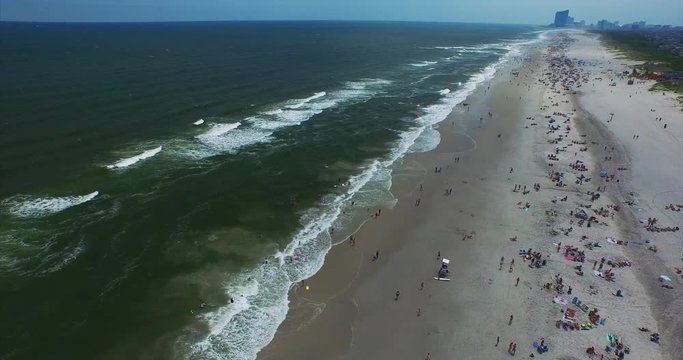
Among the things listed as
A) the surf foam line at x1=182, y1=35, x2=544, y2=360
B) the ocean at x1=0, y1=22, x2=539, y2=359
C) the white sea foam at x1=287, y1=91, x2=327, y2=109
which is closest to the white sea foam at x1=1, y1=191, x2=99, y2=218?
the ocean at x1=0, y1=22, x2=539, y2=359

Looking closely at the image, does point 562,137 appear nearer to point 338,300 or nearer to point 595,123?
point 595,123

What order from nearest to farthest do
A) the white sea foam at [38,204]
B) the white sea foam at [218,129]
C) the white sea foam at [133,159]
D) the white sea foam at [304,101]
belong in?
the white sea foam at [38,204]
the white sea foam at [133,159]
the white sea foam at [218,129]
the white sea foam at [304,101]

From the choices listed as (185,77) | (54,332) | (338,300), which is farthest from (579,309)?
(185,77)

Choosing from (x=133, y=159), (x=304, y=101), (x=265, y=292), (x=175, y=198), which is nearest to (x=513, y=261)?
(x=265, y=292)

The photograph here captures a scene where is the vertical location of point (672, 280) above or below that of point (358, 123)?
below

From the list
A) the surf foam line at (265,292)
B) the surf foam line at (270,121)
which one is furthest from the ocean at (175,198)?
the surf foam line at (270,121)

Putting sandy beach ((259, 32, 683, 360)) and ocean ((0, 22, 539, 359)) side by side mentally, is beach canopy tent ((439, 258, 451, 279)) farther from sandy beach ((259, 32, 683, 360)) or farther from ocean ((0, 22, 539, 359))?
ocean ((0, 22, 539, 359))

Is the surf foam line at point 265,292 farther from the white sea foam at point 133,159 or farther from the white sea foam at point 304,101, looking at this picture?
the white sea foam at point 304,101
